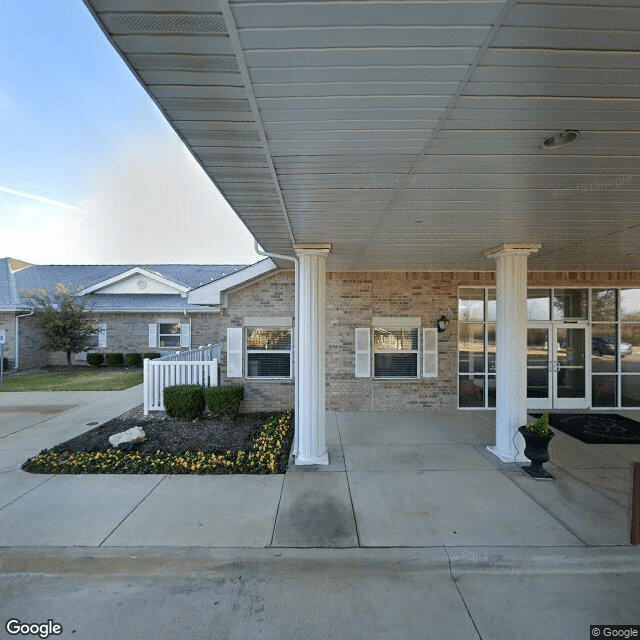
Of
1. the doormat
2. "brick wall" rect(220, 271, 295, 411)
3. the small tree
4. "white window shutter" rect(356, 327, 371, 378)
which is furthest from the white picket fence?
the small tree

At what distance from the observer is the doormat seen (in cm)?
711

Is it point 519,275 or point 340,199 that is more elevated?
point 340,199

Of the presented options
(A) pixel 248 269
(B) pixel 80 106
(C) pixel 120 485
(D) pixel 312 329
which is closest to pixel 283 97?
(D) pixel 312 329

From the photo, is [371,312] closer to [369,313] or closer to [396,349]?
[369,313]

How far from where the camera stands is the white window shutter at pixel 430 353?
→ 905 cm

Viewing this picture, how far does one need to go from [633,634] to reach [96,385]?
14.5 m

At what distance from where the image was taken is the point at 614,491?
4953 millimetres

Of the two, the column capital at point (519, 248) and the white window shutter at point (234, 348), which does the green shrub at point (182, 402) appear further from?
the column capital at point (519, 248)

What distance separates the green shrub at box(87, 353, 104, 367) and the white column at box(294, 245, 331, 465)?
16.1 metres

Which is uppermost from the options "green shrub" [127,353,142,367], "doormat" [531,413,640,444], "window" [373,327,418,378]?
"window" [373,327,418,378]

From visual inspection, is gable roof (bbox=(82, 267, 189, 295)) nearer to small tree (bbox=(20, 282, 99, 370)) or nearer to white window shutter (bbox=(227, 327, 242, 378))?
small tree (bbox=(20, 282, 99, 370))

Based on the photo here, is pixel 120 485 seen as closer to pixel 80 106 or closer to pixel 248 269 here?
pixel 248 269

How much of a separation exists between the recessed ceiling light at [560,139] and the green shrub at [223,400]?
292 inches

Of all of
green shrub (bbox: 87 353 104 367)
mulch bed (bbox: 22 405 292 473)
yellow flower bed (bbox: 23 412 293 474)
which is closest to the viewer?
yellow flower bed (bbox: 23 412 293 474)
